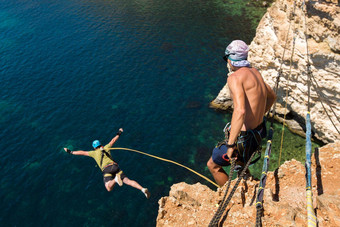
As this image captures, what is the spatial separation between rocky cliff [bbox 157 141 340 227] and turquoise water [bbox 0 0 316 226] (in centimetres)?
1076

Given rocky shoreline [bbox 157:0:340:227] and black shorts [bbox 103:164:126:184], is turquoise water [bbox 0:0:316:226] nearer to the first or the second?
black shorts [bbox 103:164:126:184]

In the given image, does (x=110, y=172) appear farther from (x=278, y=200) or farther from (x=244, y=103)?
(x=244, y=103)

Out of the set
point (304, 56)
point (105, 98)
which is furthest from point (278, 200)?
point (105, 98)

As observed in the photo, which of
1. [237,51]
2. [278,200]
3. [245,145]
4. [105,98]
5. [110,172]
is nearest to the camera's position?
[278,200]

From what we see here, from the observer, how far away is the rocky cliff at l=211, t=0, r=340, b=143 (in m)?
15.5

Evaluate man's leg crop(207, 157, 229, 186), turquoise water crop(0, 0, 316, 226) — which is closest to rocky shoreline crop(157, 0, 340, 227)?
man's leg crop(207, 157, 229, 186)

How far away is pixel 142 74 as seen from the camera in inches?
1196

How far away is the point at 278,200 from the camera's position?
6770 millimetres

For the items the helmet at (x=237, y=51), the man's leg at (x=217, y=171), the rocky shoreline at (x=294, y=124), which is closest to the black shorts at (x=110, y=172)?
the rocky shoreline at (x=294, y=124)

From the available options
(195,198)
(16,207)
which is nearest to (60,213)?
(16,207)

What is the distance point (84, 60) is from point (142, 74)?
838 centimetres

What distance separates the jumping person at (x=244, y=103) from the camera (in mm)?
6406

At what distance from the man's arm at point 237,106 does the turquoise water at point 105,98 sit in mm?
13290

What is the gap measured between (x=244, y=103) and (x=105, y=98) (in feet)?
75.1
